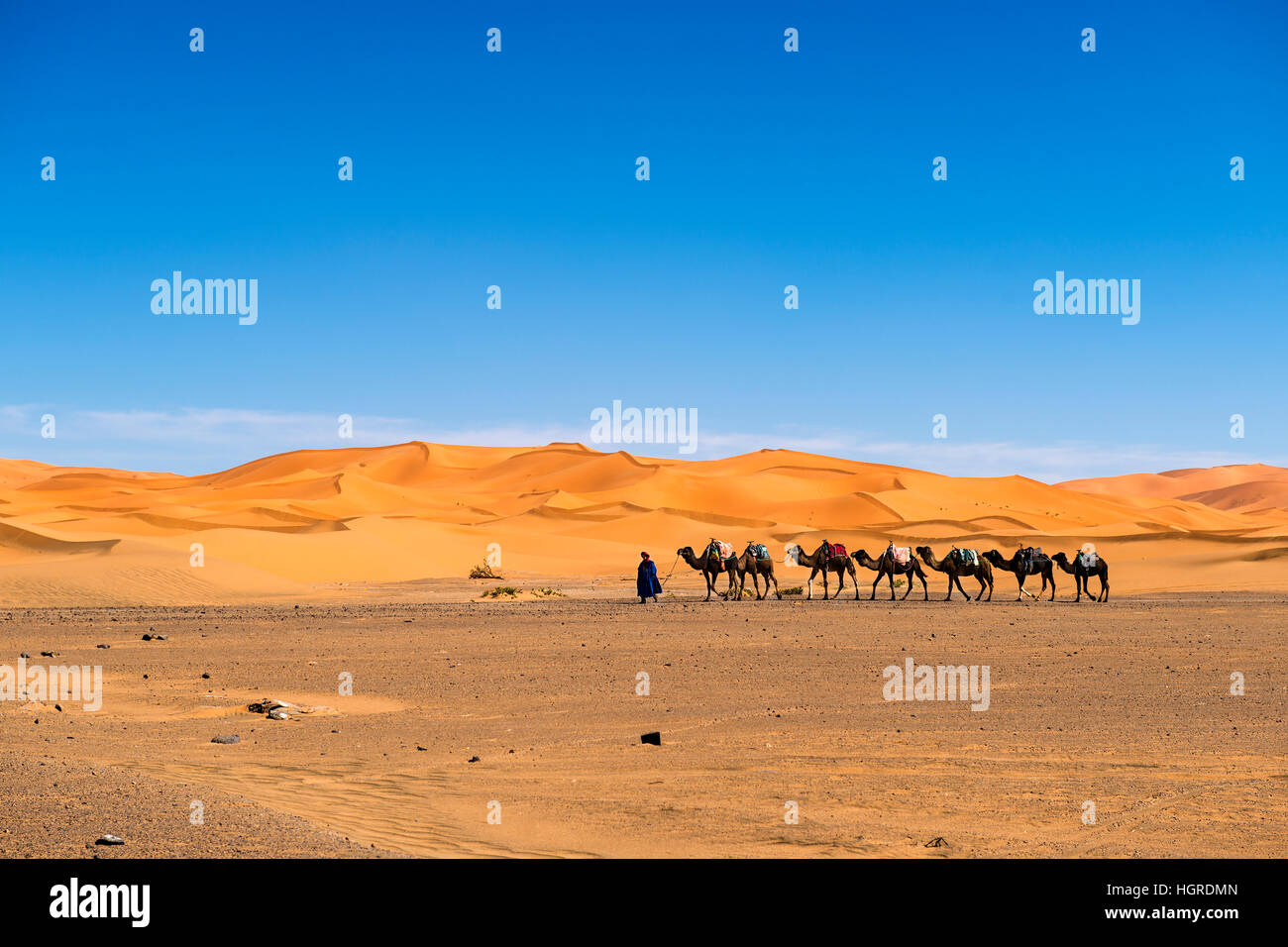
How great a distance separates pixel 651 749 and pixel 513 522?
210ft

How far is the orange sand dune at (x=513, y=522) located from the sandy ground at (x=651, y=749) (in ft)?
55.5

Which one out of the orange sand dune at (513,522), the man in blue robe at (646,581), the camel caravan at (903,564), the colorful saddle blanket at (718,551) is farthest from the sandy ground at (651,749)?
the orange sand dune at (513,522)

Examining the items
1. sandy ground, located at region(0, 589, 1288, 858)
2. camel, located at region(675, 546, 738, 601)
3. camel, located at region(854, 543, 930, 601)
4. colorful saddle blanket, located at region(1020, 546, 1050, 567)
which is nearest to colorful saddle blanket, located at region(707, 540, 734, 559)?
camel, located at region(675, 546, 738, 601)

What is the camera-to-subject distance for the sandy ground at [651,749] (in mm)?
8047

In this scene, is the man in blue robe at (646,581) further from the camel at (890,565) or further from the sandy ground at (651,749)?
the sandy ground at (651,749)

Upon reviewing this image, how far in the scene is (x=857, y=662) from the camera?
60.7ft

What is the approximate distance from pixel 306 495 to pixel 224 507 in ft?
75.8

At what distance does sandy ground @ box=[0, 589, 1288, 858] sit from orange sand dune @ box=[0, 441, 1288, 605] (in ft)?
55.5

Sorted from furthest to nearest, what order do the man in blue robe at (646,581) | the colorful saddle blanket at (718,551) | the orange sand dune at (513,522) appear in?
the orange sand dune at (513,522) → the colorful saddle blanket at (718,551) → the man in blue robe at (646,581)

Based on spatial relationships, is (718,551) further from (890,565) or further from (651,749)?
(651,749)

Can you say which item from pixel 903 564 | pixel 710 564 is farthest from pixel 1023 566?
pixel 710 564

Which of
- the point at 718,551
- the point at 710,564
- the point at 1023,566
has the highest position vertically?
the point at 718,551

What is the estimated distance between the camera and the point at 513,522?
74.9m
